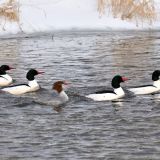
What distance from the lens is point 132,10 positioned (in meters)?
25.7

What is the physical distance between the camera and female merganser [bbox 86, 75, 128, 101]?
14.5 metres

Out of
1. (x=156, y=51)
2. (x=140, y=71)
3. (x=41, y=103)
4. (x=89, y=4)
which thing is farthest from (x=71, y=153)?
(x=89, y=4)

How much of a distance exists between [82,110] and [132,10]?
513 inches

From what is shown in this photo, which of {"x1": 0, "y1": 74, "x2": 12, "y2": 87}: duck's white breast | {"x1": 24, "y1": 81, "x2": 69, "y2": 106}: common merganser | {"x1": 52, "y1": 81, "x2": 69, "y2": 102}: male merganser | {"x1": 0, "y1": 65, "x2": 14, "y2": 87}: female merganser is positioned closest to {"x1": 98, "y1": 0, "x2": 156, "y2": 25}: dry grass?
{"x1": 0, "y1": 65, "x2": 14, "y2": 87}: female merganser

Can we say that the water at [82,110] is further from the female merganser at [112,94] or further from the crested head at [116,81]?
the crested head at [116,81]

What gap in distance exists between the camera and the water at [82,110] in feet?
33.9

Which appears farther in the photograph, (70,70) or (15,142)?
(70,70)

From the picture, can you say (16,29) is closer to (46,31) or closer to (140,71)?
(46,31)

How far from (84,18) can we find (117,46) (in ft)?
13.8

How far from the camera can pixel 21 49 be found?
21.8 meters

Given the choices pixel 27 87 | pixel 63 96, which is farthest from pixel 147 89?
pixel 27 87

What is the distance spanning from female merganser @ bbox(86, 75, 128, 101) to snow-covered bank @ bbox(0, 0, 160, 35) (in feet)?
32.4

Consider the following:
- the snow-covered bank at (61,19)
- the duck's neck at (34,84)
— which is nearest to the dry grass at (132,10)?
the snow-covered bank at (61,19)

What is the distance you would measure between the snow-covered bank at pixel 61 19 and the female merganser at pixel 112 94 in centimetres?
986
